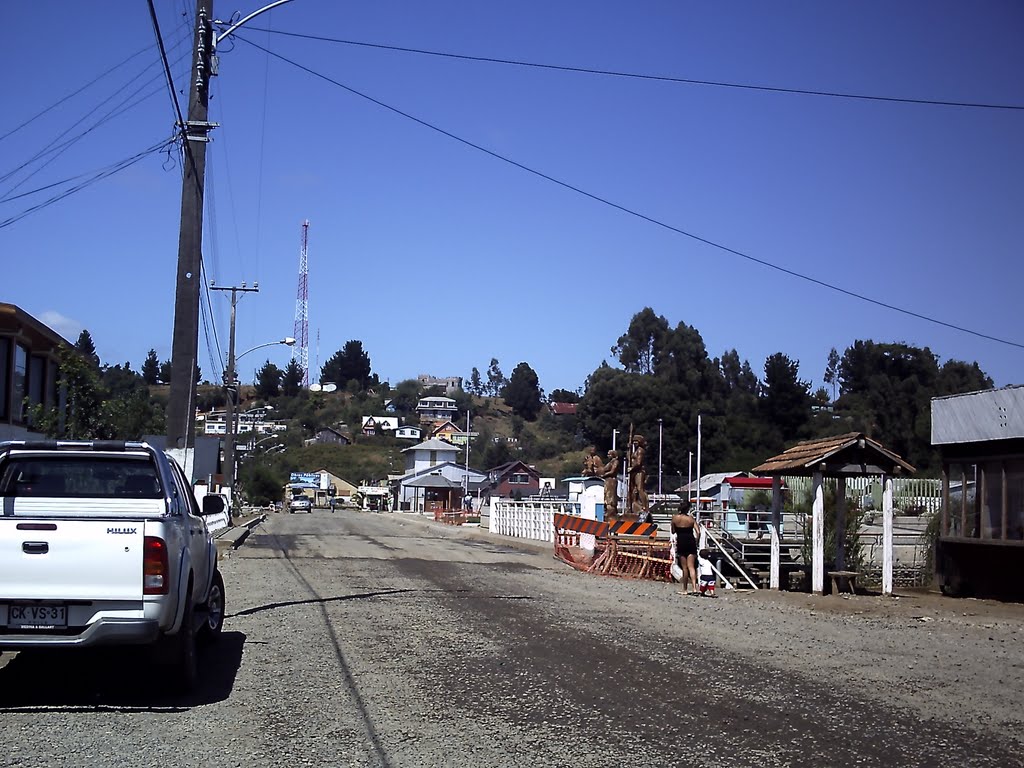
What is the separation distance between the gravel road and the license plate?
657 millimetres

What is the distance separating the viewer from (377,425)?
185 meters

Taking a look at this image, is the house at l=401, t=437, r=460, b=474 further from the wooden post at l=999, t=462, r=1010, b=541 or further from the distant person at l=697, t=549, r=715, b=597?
the wooden post at l=999, t=462, r=1010, b=541

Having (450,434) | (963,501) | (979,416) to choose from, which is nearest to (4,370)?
(963,501)

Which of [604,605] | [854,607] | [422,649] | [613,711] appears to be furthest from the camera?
[854,607]

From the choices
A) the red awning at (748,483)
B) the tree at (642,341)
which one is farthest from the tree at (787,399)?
the red awning at (748,483)

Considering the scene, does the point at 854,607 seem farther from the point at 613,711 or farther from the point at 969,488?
the point at 613,711

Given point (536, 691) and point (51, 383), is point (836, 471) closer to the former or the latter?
point (536, 691)

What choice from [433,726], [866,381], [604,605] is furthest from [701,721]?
[866,381]

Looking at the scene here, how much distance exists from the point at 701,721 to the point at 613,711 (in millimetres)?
685

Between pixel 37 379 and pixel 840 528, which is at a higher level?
pixel 37 379

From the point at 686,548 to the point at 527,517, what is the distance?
75.1ft

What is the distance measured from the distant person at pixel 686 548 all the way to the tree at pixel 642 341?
88.3 metres

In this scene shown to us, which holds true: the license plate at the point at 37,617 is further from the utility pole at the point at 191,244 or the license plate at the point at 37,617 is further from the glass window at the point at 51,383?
the glass window at the point at 51,383

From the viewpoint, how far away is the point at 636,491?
33.0 m
